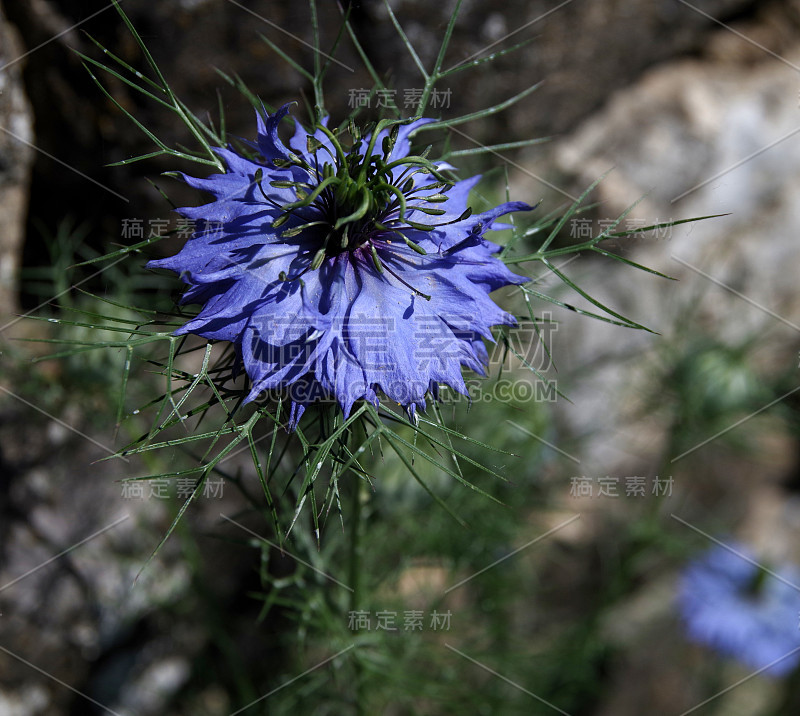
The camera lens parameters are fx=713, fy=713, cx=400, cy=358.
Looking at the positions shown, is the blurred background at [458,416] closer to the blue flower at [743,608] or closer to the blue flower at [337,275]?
the blue flower at [743,608]

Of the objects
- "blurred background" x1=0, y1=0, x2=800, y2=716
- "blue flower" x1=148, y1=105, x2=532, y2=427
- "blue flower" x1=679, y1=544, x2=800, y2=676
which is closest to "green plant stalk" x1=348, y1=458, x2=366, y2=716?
"blurred background" x1=0, y1=0, x2=800, y2=716

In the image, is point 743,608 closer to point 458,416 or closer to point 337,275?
point 458,416

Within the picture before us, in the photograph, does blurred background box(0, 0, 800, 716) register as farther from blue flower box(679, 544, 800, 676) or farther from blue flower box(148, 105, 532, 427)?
blue flower box(148, 105, 532, 427)

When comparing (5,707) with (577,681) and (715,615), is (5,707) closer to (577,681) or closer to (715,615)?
(577,681)

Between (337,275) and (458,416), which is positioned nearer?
(337,275)

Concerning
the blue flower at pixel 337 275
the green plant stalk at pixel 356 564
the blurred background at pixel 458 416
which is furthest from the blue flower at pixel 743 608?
the blue flower at pixel 337 275

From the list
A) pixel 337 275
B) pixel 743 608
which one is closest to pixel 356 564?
pixel 337 275
